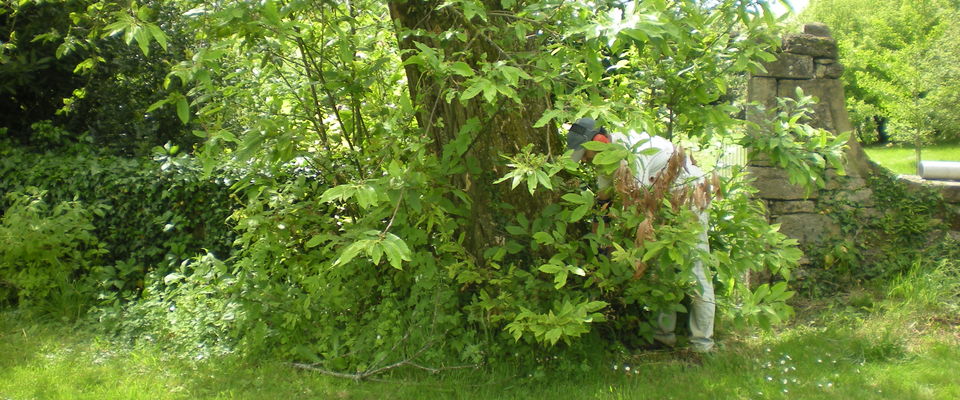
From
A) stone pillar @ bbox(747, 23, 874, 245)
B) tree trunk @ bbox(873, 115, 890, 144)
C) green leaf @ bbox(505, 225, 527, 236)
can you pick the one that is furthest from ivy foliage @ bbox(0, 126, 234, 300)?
tree trunk @ bbox(873, 115, 890, 144)

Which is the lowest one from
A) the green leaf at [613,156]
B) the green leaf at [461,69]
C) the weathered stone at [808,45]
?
the green leaf at [613,156]

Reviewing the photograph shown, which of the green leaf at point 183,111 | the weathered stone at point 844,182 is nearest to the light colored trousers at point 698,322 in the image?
the weathered stone at point 844,182

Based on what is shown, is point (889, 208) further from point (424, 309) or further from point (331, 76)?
point (331, 76)

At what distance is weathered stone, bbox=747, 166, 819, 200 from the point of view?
6.04 metres

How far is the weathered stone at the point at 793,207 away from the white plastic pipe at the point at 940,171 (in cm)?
167

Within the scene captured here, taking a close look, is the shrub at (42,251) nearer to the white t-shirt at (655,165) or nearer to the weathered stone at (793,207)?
the white t-shirt at (655,165)

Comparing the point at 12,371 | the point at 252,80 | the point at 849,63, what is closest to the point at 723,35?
the point at 252,80

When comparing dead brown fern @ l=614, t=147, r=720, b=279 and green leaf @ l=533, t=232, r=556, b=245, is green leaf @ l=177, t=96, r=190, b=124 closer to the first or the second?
green leaf @ l=533, t=232, r=556, b=245

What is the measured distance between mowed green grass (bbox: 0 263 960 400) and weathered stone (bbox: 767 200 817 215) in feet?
3.67

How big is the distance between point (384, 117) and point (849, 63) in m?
14.8

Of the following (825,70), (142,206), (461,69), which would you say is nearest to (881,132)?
(825,70)

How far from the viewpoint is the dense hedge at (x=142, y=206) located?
19.7 feet

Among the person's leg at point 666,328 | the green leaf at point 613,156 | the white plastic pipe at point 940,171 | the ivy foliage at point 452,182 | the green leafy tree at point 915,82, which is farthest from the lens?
the green leafy tree at point 915,82

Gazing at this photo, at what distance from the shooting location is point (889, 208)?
6.10 meters
